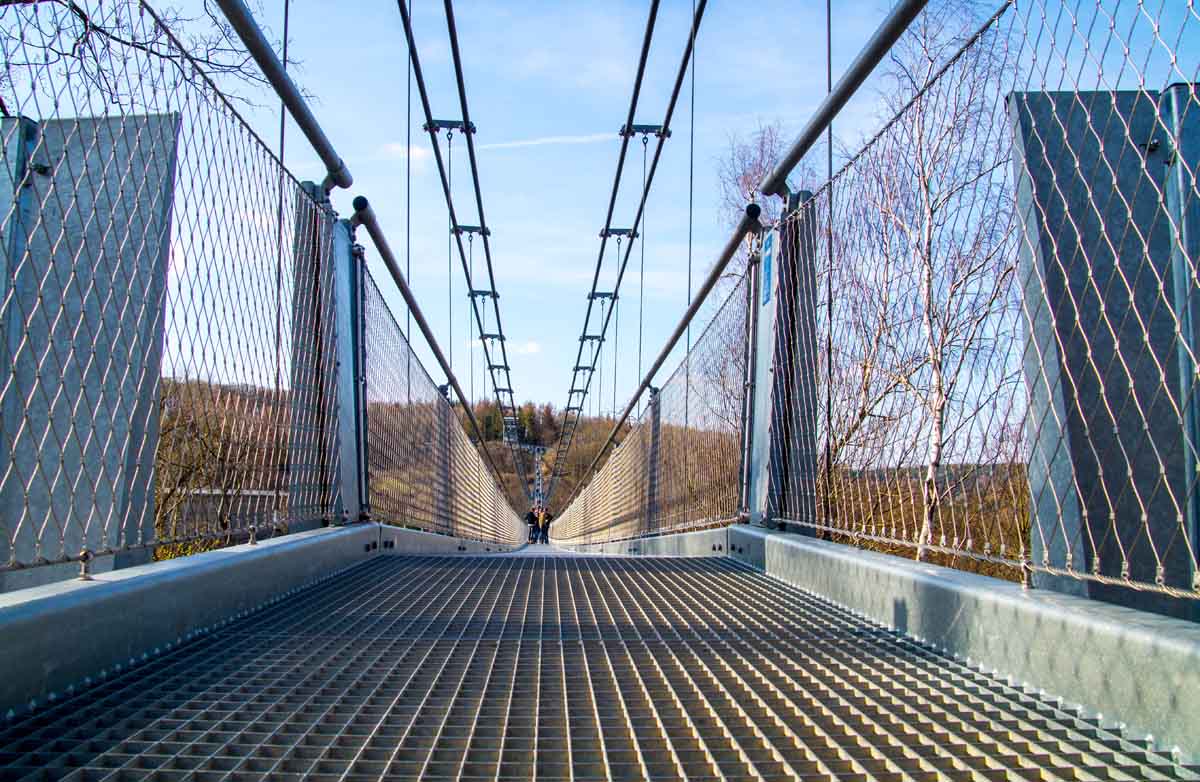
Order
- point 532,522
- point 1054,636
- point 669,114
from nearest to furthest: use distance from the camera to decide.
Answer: point 1054,636 < point 669,114 < point 532,522

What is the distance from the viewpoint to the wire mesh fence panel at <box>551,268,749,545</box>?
3.94 meters

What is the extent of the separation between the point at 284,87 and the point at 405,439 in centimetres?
285

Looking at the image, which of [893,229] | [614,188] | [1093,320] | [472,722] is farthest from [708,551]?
[614,188]

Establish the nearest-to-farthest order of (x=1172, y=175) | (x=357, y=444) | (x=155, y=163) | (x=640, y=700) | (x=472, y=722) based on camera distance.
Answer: (x=472, y=722), (x=640, y=700), (x=1172, y=175), (x=155, y=163), (x=357, y=444)

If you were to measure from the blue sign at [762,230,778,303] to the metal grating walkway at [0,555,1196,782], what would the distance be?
1.52 m

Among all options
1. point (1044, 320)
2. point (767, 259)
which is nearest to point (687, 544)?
point (767, 259)

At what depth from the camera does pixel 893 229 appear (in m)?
2.33

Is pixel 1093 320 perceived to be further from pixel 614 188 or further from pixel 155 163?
pixel 614 188

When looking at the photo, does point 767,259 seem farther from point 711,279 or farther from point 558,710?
point 558,710

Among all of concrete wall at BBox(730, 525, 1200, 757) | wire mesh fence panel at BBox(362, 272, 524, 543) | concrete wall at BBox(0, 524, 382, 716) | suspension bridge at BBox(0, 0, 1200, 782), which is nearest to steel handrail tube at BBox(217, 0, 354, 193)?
suspension bridge at BBox(0, 0, 1200, 782)

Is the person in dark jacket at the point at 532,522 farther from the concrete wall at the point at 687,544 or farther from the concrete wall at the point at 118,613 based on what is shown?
the concrete wall at the point at 118,613

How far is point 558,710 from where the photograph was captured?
1305 millimetres

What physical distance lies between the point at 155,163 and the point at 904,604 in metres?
1.76

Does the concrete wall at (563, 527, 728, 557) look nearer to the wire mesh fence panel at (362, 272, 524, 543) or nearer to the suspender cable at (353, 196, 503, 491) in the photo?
the wire mesh fence panel at (362, 272, 524, 543)
